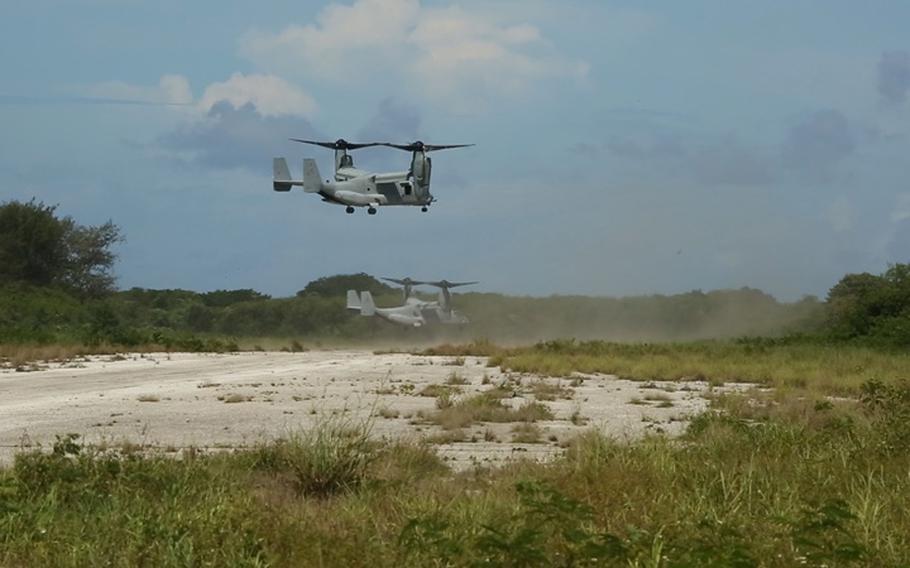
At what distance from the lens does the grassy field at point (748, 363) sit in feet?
109

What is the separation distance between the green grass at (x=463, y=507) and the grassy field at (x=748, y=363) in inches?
736

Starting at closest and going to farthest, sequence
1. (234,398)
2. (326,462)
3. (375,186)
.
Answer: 1. (326,462)
2. (234,398)
3. (375,186)

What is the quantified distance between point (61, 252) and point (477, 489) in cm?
7631

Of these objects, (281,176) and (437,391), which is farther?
(281,176)

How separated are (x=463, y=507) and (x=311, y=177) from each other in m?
51.1

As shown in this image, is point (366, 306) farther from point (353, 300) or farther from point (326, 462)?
point (326, 462)

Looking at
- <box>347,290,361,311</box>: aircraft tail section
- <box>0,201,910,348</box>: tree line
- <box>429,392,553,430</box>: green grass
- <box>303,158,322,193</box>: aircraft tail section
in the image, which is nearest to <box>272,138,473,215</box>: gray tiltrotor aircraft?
<box>303,158,322,193</box>: aircraft tail section

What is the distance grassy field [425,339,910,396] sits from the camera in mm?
33250

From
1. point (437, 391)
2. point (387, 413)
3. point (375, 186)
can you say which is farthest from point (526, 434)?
point (375, 186)

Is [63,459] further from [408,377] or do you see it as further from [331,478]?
[408,377]

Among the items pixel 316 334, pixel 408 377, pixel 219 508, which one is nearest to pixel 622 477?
pixel 219 508

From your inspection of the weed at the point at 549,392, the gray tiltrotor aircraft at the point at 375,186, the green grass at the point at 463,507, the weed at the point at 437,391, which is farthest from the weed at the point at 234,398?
the gray tiltrotor aircraft at the point at 375,186

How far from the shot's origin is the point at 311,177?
58.9 m

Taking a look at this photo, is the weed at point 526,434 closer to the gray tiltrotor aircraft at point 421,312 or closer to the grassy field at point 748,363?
the grassy field at point 748,363
